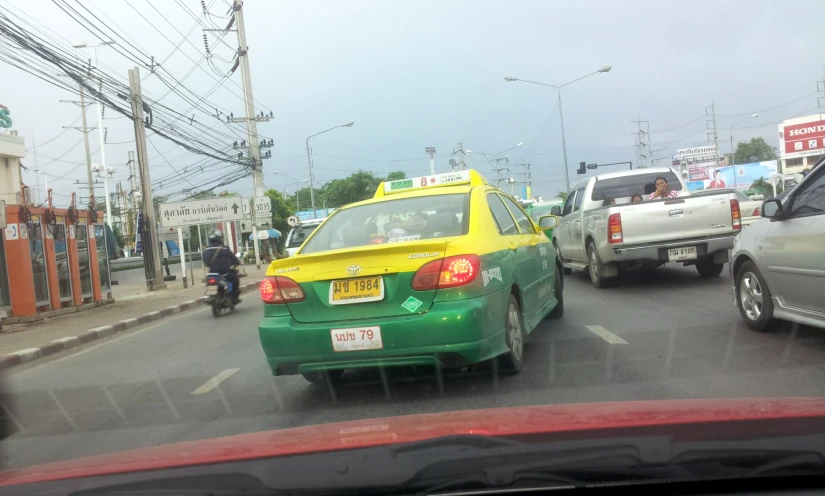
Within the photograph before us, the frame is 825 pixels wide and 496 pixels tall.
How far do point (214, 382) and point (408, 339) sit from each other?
8.51 ft

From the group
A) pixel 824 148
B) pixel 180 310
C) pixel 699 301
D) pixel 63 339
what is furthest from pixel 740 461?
pixel 824 148

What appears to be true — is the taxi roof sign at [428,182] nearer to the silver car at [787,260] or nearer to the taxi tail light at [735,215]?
the silver car at [787,260]

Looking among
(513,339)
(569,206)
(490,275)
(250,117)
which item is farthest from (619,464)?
(250,117)

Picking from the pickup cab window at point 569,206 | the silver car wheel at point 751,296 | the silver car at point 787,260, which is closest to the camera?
the silver car at point 787,260

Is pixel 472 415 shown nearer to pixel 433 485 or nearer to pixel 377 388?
pixel 433 485

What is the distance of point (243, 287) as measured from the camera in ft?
64.1

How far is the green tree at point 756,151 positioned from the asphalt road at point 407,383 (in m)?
104

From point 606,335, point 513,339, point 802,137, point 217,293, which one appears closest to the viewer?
point 513,339

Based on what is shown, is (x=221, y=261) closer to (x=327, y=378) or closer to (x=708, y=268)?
(x=327, y=378)

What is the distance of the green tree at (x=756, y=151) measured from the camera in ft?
328

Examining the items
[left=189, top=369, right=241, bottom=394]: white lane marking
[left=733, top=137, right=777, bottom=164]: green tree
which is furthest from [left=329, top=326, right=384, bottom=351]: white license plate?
[left=733, top=137, right=777, bottom=164]: green tree

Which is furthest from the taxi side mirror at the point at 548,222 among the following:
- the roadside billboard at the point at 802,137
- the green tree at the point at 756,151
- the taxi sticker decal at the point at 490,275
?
the green tree at the point at 756,151

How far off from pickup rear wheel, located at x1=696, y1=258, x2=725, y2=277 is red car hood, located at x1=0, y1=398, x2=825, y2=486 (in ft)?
28.3

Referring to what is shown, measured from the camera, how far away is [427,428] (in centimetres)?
279
